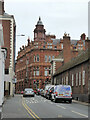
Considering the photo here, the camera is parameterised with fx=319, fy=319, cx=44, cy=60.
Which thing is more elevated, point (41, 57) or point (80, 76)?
point (41, 57)

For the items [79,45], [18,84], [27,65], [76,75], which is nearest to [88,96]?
[76,75]

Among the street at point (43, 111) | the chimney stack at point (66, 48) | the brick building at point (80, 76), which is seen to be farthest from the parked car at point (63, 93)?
the chimney stack at point (66, 48)

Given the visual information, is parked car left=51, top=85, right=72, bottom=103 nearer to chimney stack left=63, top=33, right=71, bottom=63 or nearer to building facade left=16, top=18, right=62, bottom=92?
chimney stack left=63, top=33, right=71, bottom=63

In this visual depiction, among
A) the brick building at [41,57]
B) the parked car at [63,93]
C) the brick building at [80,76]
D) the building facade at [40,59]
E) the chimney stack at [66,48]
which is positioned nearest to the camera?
the parked car at [63,93]

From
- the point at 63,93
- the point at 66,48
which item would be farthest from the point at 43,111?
the point at 66,48

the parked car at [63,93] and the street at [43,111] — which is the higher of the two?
the parked car at [63,93]

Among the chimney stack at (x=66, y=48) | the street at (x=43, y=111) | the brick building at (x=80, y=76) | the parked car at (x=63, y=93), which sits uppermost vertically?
the chimney stack at (x=66, y=48)

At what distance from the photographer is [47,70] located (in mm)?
110125

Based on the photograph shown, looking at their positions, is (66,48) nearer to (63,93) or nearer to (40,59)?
(63,93)

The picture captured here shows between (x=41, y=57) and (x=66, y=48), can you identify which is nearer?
(x=66, y=48)

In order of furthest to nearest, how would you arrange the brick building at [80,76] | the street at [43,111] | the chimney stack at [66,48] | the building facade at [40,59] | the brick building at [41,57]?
1. the building facade at [40,59]
2. the brick building at [41,57]
3. the chimney stack at [66,48]
4. the brick building at [80,76]
5. the street at [43,111]

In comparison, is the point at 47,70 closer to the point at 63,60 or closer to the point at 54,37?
the point at 54,37

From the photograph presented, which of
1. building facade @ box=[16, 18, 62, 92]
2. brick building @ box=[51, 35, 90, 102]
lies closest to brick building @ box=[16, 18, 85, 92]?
building facade @ box=[16, 18, 62, 92]

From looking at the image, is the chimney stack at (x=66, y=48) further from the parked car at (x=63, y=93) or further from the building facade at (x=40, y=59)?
the parked car at (x=63, y=93)
